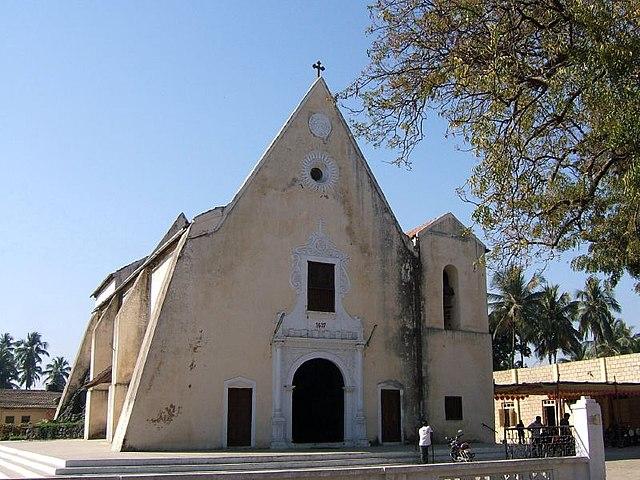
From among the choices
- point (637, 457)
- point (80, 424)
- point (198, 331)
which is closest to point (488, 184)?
point (198, 331)

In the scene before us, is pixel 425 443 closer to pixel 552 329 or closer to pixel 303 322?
pixel 303 322

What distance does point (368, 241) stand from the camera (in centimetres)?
2302

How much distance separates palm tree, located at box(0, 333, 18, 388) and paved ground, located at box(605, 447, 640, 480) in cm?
7667

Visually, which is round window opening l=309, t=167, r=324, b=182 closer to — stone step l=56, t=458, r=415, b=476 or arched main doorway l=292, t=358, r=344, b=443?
arched main doorway l=292, t=358, r=344, b=443

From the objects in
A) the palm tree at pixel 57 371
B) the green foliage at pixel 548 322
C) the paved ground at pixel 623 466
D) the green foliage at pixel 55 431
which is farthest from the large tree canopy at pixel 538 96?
the palm tree at pixel 57 371

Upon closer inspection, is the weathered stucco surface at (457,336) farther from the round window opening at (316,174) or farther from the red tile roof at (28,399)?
the red tile roof at (28,399)

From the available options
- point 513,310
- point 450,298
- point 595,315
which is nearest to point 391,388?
point 450,298

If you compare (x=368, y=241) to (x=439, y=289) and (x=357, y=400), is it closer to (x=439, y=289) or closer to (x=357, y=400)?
(x=439, y=289)

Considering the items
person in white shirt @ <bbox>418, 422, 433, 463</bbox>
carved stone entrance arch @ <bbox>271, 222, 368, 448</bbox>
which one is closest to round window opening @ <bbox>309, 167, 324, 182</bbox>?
carved stone entrance arch @ <bbox>271, 222, 368, 448</bbox>

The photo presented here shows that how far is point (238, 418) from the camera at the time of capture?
19.8 meters

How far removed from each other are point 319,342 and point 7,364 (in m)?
76.6

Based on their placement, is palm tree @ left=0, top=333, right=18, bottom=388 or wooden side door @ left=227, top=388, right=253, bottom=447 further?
palm tree @ left=0, top=333, right=18, bottom=388

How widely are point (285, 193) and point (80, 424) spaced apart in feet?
38.4

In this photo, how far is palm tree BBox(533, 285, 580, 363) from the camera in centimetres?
4647
